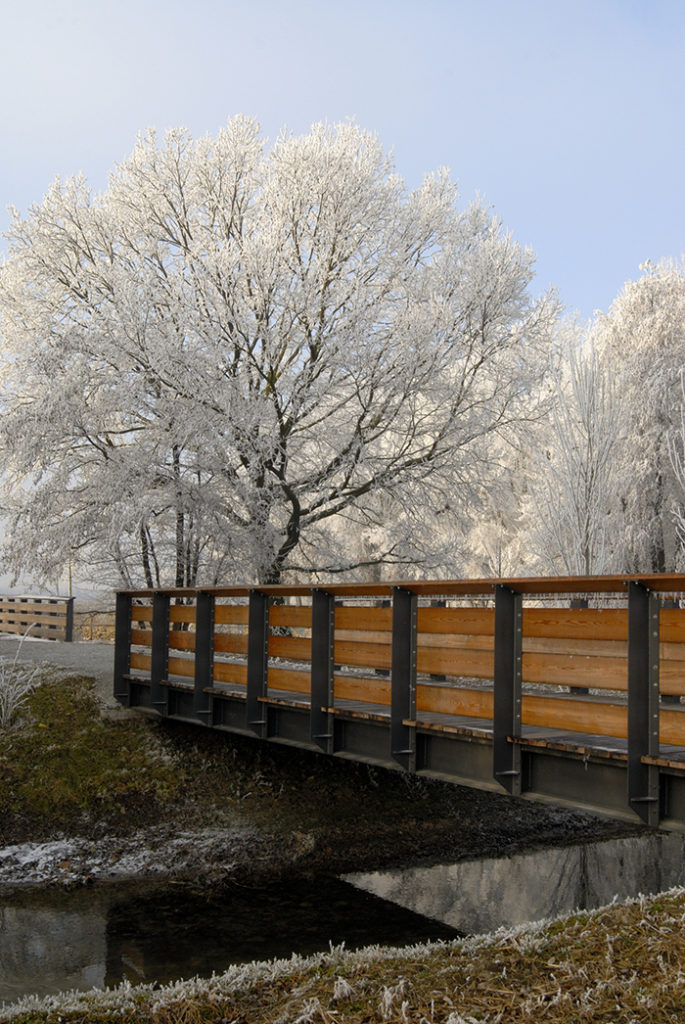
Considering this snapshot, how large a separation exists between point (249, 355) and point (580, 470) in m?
8.33

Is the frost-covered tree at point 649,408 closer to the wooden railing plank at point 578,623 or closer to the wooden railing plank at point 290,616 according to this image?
the wooden railing plank at point 290,616

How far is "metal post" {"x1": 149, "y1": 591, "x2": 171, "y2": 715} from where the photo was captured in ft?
36.4

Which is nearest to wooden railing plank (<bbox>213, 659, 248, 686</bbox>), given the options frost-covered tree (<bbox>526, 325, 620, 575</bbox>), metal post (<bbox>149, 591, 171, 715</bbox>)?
metal post (<bbox>149, 591, 171, 715</bbox>)

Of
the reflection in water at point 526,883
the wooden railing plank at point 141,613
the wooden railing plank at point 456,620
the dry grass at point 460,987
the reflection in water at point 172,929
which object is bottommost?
the reflection in water at point 526,883

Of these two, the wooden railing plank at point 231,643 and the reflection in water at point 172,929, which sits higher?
the wooden railing plank at point 231,643

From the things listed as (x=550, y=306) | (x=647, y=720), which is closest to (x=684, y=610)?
(x=647, y=720)

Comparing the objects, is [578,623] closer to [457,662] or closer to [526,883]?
[457,662]

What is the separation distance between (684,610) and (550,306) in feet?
46.2

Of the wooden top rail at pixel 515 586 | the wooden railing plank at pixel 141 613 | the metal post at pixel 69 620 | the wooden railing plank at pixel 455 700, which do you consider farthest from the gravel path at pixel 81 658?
the metal post at pixel 69 620

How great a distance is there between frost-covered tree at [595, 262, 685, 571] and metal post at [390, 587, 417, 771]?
59.2 ft

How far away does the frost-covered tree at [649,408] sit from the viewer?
81.9 feet

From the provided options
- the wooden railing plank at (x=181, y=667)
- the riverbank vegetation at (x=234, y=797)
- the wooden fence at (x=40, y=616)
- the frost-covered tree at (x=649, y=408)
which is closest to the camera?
the riverbank vegetation at (x=234, y=797)

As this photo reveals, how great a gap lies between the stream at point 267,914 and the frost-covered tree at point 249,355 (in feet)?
26.0

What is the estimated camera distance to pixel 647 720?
5.54m
